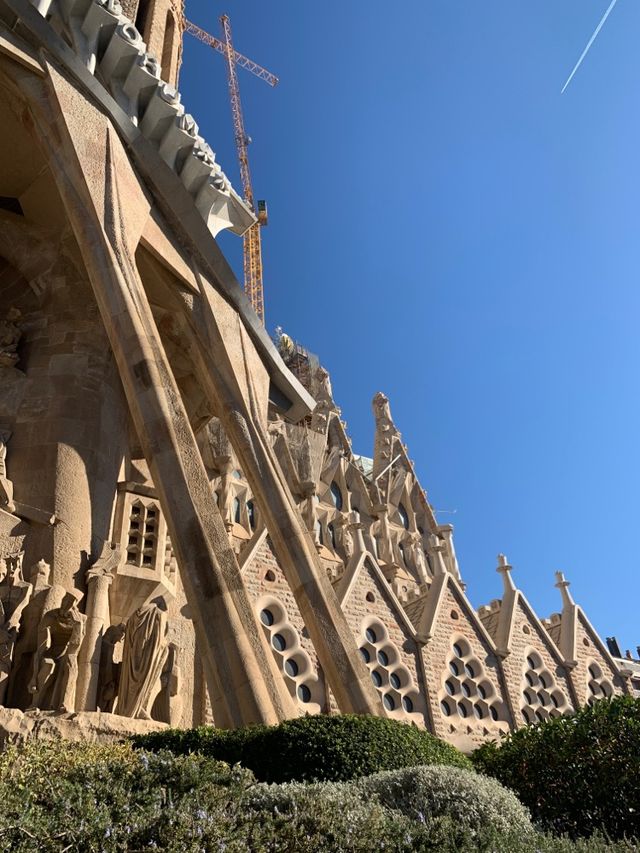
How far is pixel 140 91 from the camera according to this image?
498 inches

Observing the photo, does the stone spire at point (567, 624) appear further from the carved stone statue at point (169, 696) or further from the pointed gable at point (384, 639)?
the carved stone statue at point (169, 696)

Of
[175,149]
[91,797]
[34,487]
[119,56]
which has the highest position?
[119,56]

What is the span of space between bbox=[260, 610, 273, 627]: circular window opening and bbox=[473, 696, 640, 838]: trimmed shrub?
5.18m

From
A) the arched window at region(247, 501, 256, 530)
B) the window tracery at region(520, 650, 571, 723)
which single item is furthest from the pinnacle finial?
the arched window at region(247, 501, 256, 530)

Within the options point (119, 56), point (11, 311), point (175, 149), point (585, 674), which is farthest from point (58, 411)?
point (585, 674)

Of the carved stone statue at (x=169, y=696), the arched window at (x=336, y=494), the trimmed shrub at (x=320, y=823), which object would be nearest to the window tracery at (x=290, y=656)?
the carved stone statue at (x=169, y=696)

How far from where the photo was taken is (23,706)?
805 cm

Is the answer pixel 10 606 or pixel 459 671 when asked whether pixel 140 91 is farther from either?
pixel 459 671

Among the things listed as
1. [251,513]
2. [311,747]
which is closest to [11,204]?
[311,747]

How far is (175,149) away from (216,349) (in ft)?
12.9

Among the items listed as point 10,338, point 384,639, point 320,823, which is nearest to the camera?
point 320,823

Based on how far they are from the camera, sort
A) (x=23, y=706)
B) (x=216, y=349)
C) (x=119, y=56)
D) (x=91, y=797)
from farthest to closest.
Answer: (x=119, y=56) → (x=216, y=349) → (x=23, y=706) → (x=91, y=797)

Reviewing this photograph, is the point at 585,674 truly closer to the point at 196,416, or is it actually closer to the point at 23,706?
the point at 196,416

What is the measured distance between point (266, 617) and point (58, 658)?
5.96 meters
